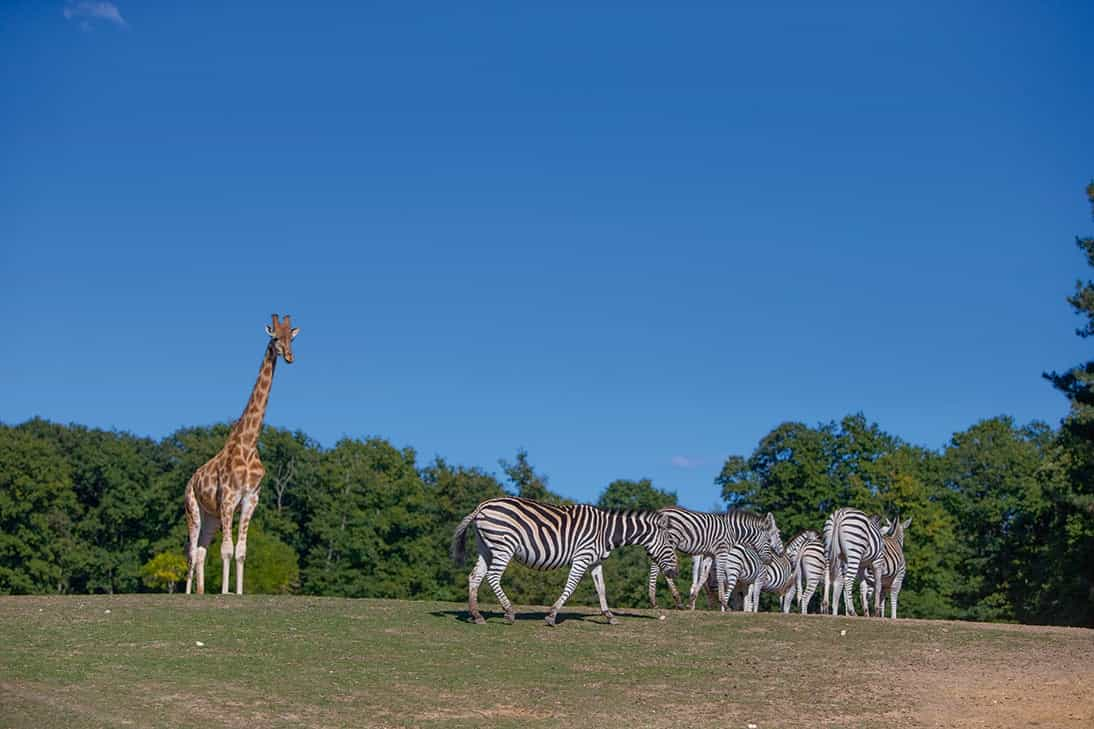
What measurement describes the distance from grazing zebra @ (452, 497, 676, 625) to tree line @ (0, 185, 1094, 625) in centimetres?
3038

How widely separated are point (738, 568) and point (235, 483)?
1200cm

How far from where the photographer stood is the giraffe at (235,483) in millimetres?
25344

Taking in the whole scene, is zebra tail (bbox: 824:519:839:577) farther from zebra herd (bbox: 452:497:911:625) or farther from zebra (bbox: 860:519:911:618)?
zebra (bbox: 860:519:911:618)

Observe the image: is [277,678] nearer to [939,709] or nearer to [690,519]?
[939,709]

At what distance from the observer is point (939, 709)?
17.7 meters

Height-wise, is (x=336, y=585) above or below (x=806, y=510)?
below

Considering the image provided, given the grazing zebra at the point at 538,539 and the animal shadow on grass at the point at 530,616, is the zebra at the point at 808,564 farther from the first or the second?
the grazing zebra at the point at 538,539

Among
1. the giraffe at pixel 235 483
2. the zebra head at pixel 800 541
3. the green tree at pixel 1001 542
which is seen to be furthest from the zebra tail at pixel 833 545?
the green tree at pixel 1001 542

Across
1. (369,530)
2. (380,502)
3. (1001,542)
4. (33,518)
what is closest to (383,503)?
(380,502)

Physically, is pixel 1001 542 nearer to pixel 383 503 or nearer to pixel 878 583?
pixel 878 583

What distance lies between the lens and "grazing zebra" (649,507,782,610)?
2753 cm

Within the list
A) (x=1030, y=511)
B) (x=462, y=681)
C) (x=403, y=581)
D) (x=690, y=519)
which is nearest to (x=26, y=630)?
(x=462, y=681)

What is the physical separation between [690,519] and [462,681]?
10864 millimetres

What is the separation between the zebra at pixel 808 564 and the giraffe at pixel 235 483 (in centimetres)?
1351
